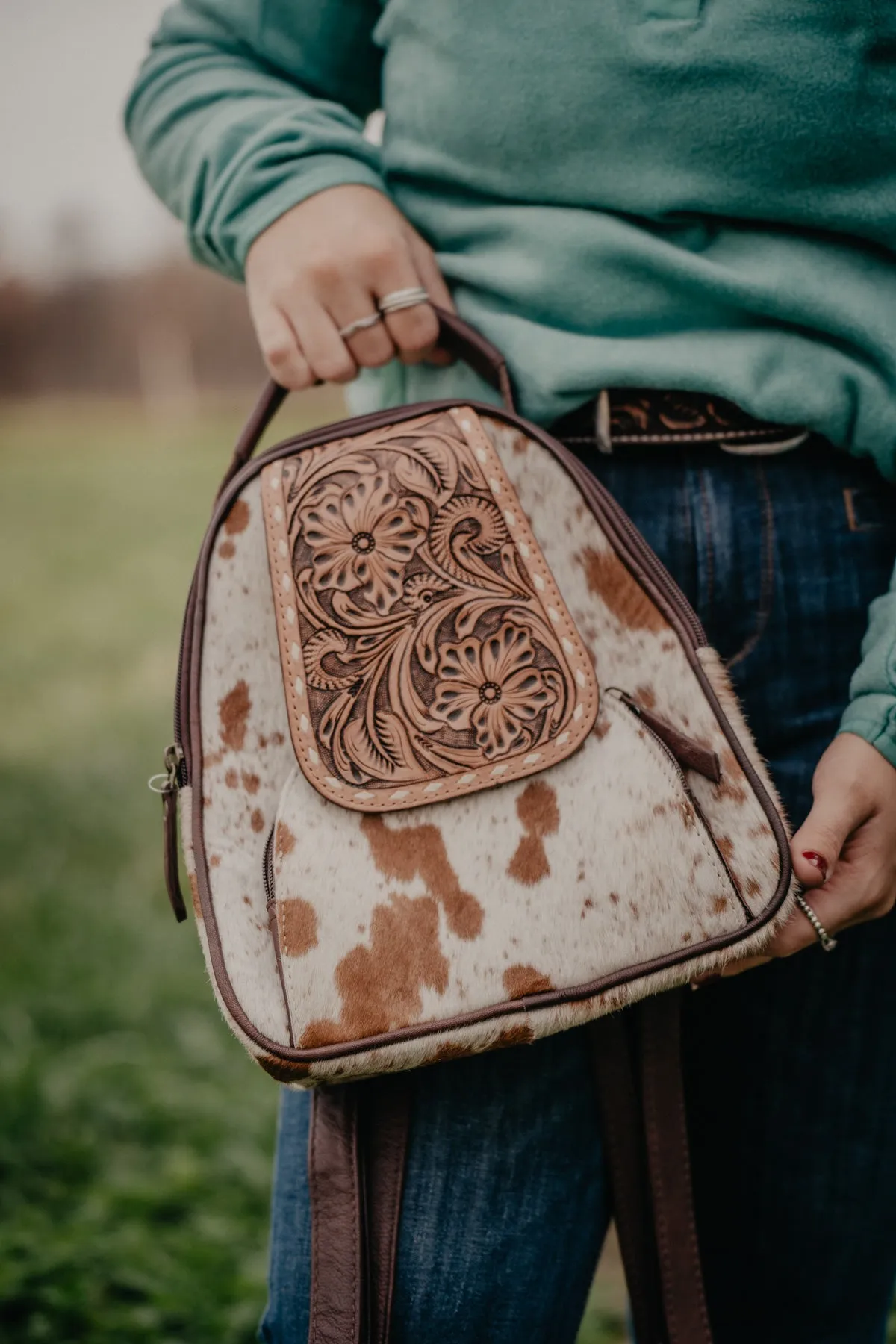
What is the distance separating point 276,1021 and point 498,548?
1.38 ft

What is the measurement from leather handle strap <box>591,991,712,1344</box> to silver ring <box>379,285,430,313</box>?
2.16 feet

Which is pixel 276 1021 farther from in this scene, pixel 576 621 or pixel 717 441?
pixel 717 441

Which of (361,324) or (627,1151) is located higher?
(361,324)

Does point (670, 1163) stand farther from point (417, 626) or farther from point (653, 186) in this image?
A: point (653, 186)

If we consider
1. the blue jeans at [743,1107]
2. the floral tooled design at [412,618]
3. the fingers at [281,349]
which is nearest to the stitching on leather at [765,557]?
the blue jeans at [743,1107]

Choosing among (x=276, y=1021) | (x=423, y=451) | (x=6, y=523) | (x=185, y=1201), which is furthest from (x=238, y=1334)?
(x=6, y=523)

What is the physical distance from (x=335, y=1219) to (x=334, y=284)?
2.63ft

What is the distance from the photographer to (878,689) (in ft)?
3.08

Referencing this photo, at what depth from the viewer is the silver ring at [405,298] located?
38.6 inches

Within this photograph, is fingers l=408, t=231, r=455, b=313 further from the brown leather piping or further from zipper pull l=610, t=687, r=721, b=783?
zipper pull l=610, t=687, r=721, b=783

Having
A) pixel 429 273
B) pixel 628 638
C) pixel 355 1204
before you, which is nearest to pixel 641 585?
pixel 628 638

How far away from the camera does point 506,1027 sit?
846mm

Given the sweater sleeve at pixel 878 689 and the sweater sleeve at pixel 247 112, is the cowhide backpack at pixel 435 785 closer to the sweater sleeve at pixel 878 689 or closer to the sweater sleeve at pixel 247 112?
the sweater sleeve at pixel 878 689

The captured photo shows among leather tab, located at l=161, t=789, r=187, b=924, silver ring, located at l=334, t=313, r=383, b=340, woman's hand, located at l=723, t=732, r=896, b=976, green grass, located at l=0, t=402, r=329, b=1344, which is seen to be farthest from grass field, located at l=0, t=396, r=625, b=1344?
silver ring, located at l=334, t=313, r=383, b=340
